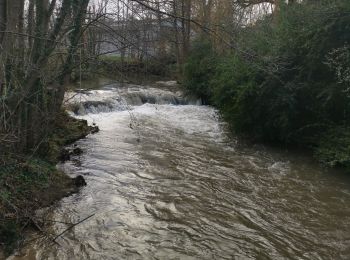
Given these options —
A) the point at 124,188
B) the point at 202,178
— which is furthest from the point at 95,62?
the point at 202,178

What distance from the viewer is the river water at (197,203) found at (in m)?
5.89

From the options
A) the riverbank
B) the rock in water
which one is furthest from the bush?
the rock in water

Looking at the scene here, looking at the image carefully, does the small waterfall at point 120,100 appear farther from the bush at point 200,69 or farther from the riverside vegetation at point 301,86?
the riverside vegetation at point 301,86

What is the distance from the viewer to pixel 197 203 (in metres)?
7.49

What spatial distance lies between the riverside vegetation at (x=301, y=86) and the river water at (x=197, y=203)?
0.60 meters

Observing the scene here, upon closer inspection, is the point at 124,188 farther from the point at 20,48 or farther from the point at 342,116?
the point at 342,116

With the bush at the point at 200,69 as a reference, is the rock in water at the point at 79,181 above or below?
below

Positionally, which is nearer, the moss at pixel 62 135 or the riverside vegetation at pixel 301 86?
the moss at pixel 62 135

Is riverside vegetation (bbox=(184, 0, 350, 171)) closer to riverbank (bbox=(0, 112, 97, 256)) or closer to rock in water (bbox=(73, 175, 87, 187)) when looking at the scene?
rock in water (bbox=(73, 175, 87, 187))

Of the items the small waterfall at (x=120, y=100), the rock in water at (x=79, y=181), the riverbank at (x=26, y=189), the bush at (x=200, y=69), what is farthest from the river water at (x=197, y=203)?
the bush at (x=200, y=69)

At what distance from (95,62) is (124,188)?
2.51 metres

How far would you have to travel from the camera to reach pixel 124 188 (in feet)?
26.7

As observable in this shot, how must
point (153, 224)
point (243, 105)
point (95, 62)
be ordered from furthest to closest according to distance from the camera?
point (243, 105) < point (95, 62) < point (153, 224)

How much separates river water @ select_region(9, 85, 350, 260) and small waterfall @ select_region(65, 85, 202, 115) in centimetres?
430
